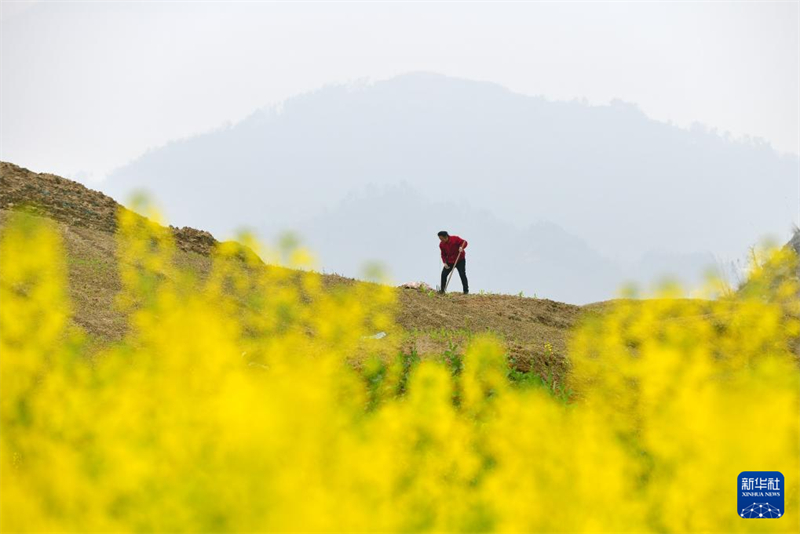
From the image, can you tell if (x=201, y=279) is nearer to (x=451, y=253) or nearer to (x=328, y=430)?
(x=451, y=253)

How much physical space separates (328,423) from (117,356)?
2.86 metres

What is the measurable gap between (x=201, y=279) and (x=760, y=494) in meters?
8.76

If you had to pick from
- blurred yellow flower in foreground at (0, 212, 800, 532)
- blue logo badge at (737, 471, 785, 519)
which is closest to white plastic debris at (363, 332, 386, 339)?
blurred yellow flower in foreground at (0, 212, 800, 532)

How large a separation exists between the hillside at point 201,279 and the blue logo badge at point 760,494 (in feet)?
9.99

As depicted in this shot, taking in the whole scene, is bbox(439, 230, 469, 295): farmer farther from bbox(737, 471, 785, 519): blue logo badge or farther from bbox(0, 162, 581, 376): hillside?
bbox(737, 471, 785, 519): blue logo badge

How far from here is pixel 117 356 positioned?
6.71 metres

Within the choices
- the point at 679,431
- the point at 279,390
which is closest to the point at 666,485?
the point at 679,431

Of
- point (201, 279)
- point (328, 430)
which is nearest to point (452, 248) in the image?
point (201, 279)

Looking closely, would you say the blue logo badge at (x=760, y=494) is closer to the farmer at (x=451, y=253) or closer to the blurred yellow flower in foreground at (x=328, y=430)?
the blurred yellow flower in foreground at (x=328, y=430)

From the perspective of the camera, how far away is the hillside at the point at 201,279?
800 cm

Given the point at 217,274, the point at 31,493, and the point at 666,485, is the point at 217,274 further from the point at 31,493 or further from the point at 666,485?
the point at 666,485

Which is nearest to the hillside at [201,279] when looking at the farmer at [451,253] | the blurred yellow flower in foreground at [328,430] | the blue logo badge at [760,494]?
the blurred yellow flower in foreground at [328,430]

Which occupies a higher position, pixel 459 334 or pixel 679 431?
pixel 459 334

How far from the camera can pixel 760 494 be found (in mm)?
4449
